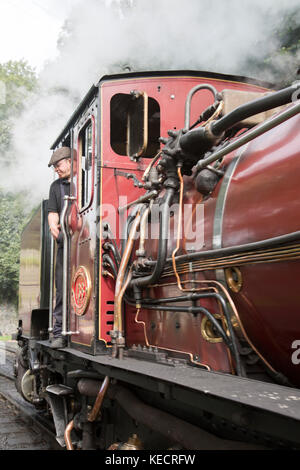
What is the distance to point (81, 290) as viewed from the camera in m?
3.79

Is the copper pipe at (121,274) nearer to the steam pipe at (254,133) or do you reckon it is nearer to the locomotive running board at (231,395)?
the locomotive running board at (231,395)

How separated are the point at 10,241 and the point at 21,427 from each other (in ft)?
53.5

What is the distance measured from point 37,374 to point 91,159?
3.21 metres

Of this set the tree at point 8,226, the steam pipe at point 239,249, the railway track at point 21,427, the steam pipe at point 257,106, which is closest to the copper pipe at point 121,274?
the steam pipe at point 239,249

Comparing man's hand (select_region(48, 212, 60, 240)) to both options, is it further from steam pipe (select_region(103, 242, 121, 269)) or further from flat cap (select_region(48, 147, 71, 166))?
steam pipe (select_region(103, 242, 121, 269))

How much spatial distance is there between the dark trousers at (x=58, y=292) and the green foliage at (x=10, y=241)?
16.8m

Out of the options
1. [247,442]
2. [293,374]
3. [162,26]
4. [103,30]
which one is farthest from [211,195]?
[103,30]

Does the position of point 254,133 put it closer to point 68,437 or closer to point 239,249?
point 239,249

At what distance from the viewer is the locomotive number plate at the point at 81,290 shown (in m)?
3.63

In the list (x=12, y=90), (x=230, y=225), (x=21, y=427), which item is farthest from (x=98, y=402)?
(x=12, y=90)

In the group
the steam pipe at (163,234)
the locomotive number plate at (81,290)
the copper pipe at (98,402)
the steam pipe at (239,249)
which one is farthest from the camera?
the locomotive number plate at (81,290)

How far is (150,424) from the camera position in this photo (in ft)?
8.39

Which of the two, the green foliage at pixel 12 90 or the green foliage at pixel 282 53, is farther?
the green foliage at pixel 12 90
